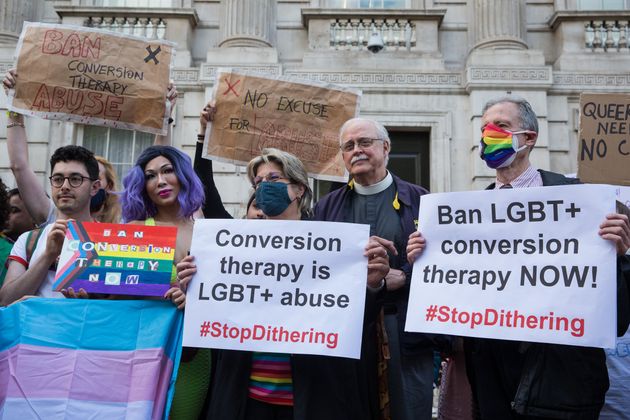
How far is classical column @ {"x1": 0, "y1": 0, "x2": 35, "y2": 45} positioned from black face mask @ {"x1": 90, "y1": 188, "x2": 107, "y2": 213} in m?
7.86

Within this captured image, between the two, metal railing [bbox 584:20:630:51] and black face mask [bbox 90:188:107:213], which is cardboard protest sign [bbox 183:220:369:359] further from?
metal railing [bbox 584:20:630:51]

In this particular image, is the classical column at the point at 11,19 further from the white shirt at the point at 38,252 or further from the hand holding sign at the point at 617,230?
the hand holding sign at the point at 617,230

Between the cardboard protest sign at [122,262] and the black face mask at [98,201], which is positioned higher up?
the black face mask at [98,201]

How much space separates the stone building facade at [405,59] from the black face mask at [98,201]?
17.6 feet

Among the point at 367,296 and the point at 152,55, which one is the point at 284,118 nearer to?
the point at 152,55

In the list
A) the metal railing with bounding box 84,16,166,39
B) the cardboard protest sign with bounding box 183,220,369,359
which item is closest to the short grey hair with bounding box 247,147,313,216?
the cardboard protest sign with bounding box 183,220,369,359

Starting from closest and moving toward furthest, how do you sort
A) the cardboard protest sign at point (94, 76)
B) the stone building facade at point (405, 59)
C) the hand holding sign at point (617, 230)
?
the hand holding sign at point (617, 230), the cardboard protest sign at point (94, 76), the stone building facade at point (405, 59)

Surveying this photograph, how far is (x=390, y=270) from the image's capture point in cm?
284

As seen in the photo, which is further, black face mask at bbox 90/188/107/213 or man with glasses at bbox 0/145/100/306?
black face mask at bbox 90/188/107/213

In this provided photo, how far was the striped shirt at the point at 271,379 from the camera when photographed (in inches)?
99.6

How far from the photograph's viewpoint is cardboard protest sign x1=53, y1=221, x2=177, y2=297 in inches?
111

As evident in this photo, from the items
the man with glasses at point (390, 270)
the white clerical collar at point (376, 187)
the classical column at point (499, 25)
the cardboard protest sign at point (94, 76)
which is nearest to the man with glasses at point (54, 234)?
the cardboard protest sign at point (94, 76)

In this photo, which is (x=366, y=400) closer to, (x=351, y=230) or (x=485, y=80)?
(x=351, y=230)

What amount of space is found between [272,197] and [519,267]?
3.88ft
